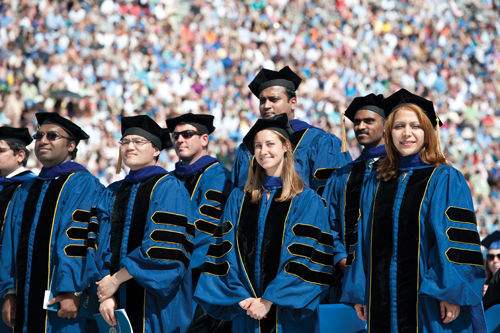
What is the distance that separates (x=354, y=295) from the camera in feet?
18.1

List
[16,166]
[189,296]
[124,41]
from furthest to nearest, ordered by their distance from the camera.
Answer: [124,41] → [16,166] → [189,296]

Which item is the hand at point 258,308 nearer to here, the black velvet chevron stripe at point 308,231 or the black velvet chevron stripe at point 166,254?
the black velvet chevron stripe at point 308,231

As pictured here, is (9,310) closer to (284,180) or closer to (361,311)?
(284,180)

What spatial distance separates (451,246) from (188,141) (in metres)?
2.29

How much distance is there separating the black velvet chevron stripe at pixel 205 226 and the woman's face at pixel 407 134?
5.20 ft

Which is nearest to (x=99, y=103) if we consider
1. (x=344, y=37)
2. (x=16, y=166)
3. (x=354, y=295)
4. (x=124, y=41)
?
(x=124, y=41)

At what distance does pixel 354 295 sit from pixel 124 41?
1305 centimetres

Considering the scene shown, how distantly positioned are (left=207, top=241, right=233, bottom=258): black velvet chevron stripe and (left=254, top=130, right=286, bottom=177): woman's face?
42 centimetres

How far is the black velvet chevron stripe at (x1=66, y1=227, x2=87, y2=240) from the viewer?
21.9ft

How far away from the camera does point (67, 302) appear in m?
6.55

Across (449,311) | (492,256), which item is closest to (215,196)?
(449,311)

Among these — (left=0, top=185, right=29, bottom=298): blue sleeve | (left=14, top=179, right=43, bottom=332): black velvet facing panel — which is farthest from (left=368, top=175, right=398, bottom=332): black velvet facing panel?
(left=0, top=185, right=29, bottom=298): blue sleeve

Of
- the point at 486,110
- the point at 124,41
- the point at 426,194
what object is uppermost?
the point at 124,41

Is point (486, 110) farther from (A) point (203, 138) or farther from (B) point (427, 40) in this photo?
(A) point (203, 138)
